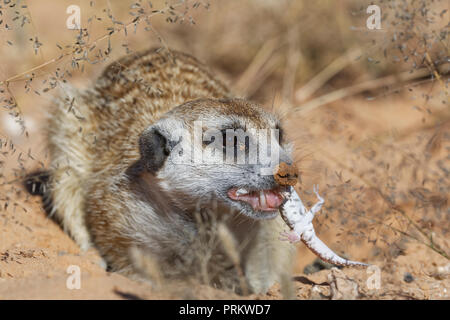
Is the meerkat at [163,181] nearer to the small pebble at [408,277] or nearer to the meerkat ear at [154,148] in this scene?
the meerkat ear at [154,148]

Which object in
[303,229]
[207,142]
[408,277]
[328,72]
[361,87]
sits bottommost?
[408,277]

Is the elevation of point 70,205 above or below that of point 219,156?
Answer: below

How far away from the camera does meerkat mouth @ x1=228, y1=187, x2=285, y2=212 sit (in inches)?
116

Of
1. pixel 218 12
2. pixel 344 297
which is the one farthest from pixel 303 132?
pixel 218 12

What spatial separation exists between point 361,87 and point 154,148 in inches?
155

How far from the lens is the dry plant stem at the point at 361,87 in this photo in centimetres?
588

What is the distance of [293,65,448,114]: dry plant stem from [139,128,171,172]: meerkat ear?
283 cm

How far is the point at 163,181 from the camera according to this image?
3254mm

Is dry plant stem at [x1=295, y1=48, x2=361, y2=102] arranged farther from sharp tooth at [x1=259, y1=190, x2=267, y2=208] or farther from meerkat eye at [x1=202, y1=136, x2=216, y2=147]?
sharp tooth at [x1=259, y1=190, x2=267, y2=208]

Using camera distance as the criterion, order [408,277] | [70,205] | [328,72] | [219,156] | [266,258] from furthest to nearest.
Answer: [328,72] → [70,205] → [266,258] → [408,277] → [219,156]

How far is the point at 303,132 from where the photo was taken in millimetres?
4680

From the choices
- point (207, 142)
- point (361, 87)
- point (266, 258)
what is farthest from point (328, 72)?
point (207, 142)

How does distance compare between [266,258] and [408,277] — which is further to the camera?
[266,258]

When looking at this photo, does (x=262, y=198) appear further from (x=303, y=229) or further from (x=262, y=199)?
(x=303, y=229)
